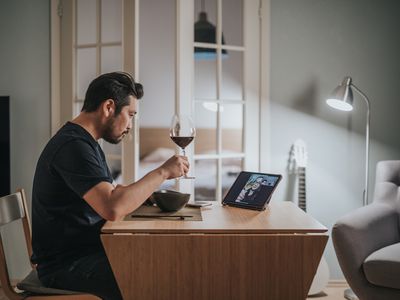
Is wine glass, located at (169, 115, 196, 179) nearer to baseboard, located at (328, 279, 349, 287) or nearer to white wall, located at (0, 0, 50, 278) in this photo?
white wall, located at (0, 0, 50, 278)

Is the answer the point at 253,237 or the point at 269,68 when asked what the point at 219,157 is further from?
the point at 253,237

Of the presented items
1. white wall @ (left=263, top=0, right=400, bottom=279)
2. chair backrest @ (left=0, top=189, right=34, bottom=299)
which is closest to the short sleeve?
chair backrest @ (left=0, top=189, right=34, bottom=299)

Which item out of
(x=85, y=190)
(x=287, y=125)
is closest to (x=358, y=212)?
(x=287, y=125)

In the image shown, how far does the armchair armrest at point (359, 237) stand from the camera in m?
2.61

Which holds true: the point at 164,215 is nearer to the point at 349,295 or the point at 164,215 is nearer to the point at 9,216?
the point at 9,216

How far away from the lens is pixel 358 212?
9.40 ft

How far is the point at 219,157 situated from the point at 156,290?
1.83 m

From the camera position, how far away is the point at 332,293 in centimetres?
352

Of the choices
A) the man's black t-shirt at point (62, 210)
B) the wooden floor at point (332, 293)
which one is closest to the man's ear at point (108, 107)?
the man's black t-shirt at point (62, 210)

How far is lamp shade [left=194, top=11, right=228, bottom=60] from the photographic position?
3482 mm

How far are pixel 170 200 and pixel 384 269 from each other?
1146 mm

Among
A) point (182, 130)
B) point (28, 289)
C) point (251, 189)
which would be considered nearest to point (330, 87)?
point (251, 189)

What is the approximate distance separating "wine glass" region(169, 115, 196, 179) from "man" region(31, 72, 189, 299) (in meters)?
0.15

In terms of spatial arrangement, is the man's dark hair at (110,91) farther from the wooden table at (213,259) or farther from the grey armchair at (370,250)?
the grey armchair at (370,250)
